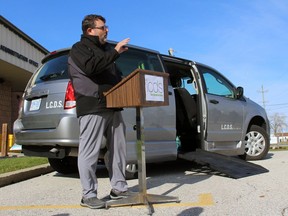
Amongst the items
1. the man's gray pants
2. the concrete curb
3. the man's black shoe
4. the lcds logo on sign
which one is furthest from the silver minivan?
the lcds logo on sign

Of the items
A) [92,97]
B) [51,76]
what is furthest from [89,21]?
[51,76]

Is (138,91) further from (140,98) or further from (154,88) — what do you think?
(154,88)

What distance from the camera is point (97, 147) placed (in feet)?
12.7

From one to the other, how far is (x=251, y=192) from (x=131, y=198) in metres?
1.58

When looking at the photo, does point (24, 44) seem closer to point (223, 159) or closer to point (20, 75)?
point (20, 75)

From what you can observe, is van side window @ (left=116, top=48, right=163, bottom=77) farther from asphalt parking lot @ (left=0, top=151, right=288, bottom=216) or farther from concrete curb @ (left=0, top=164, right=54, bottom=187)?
concrete curb @ (left=0, top=164, right=54, bottom=187)

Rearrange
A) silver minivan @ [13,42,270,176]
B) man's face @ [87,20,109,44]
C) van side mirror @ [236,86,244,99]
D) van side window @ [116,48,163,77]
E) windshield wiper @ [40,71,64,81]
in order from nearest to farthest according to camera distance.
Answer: man's face @ [87,20,109,44]
silver minivan @ [13,42,270,176]
windshield wiper @ [40,71,64,81]
van side window @ [116,48,163,77]
van side mirror @ [236,86,244,99]

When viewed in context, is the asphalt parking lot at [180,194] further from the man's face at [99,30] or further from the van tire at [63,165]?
the man's face at [99,30]

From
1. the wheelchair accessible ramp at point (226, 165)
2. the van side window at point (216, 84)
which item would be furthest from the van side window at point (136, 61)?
the wheelchair accessible ramp at point (226, 165)

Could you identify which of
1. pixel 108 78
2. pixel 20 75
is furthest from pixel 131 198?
pixel 20 75

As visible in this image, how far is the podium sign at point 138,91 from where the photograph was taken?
3619mm

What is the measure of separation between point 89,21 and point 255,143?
17.0 feet

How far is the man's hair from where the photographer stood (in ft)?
12.8

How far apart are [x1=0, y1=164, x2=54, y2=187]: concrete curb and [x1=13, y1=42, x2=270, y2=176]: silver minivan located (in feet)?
1.51
